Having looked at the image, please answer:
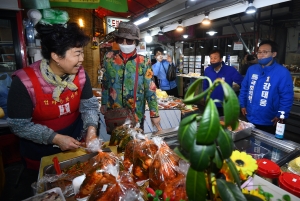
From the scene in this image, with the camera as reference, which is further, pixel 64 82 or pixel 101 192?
pixel 64 82

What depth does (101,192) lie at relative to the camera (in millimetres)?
942

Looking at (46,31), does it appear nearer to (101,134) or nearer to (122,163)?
(122,163)

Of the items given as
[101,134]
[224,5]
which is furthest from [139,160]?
[224,5]

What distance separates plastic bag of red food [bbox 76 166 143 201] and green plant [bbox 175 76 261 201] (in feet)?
1.44

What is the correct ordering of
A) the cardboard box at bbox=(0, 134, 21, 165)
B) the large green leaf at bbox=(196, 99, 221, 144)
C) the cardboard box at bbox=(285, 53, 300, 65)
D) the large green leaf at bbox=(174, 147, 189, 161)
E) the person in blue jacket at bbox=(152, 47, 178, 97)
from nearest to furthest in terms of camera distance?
the large green leaf at bbox=(196, 99, 221, 144) < the large green leaf at bbox=(174, 147, 189, 161) < the cardboard box at bbox=(0, 134, 21, 165) < the person in blue jacket at bbox=(152, 47, 178, 97) < the cardboard box at bbox=(285, 53, 300, 65)

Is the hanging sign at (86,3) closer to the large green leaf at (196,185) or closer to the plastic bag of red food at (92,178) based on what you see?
the plastic bag of red food at (92,178)

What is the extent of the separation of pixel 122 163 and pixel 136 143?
0.18 metres

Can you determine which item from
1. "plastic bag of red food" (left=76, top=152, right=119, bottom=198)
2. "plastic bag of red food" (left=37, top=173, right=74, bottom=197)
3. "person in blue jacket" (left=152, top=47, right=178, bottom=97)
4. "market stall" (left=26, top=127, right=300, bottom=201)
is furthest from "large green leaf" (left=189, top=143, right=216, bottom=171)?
"person in blue jacket" (left=152, top=47, right=178, bottom=97)

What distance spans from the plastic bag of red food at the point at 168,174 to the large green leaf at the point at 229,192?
40 centimetres

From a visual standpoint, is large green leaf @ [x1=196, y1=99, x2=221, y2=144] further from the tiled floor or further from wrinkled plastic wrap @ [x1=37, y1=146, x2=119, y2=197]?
the tiled floor

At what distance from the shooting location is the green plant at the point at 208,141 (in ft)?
Answer: 1.74

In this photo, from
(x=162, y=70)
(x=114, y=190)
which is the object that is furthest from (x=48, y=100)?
(x=162, y=70)

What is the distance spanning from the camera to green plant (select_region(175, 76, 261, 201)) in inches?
20.9

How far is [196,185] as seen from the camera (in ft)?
1.95
